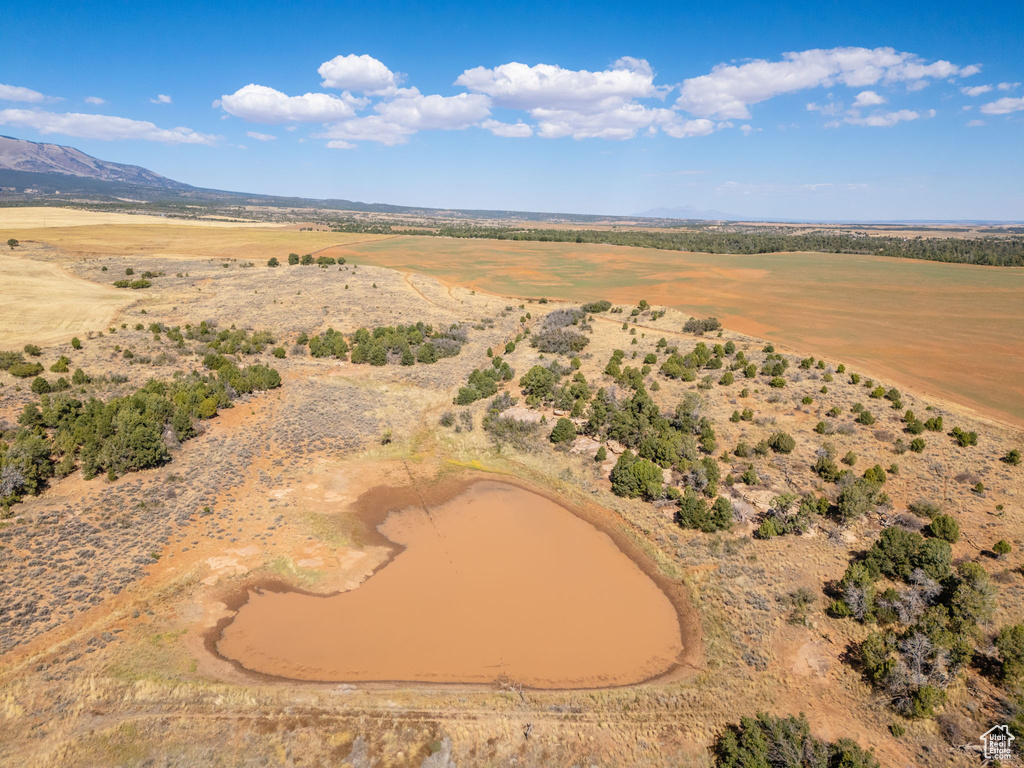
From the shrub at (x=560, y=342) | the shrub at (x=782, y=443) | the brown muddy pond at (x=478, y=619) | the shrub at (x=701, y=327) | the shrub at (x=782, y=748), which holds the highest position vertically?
the shrub at (x=701, y=327)

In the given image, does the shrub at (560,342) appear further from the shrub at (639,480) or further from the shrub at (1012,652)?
the shrub at (1012,652)

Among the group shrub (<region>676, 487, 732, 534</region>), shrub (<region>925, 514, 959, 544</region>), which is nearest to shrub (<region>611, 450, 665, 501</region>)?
shrub (<region>676, 487, 732, 534</region>)

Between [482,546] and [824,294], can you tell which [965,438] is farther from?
[824,294]

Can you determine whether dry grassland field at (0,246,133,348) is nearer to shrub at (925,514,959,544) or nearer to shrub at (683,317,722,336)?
shrub at (683,317,722,336)

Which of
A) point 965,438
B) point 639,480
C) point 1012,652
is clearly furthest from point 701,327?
point 1012,652

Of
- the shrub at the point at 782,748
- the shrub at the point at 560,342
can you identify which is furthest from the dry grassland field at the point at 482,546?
the shrub at the point at 782,748

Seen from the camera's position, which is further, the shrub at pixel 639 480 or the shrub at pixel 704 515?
the shrub at pixel 639 480
